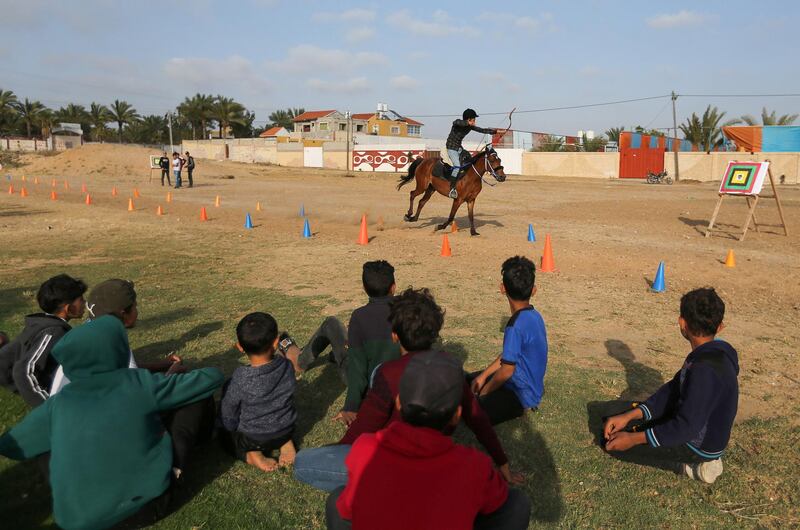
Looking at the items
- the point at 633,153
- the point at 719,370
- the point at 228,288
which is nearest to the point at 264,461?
the point at 719,370

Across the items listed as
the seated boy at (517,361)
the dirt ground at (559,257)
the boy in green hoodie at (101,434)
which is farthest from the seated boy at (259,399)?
the dirt ground at (559,257)

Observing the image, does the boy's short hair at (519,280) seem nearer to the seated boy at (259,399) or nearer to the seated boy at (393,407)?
the seated boy at (393,407)

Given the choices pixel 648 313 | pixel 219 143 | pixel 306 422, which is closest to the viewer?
pixel 306 422

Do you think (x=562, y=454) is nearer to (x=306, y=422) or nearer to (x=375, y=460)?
(x=306, y=422)

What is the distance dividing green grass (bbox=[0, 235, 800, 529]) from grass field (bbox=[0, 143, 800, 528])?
13 millimetres

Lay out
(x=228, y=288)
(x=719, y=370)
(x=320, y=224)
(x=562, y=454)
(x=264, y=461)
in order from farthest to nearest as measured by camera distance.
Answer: (x=320, y=224)
(x=228, y=288)
(x=562, y=454)
(x=264, y=461)
(x=719, y=370)

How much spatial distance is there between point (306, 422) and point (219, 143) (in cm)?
7464

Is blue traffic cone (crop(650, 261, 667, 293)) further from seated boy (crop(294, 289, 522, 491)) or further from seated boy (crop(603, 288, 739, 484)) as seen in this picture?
seated boy (crop(294, 289, 522, 491))

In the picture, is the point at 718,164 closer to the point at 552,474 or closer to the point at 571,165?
→ the point at 571,165

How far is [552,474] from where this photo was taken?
3709 mm

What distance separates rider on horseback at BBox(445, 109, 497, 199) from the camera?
13552 millimetres

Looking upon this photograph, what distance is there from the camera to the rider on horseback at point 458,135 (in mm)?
13552

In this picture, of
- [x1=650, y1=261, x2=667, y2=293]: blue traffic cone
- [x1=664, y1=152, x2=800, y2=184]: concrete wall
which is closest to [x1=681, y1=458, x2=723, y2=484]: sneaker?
[x1=650, y1=261, x2=667, y2=293]: blue traffic cone

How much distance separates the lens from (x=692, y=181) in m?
40.8
